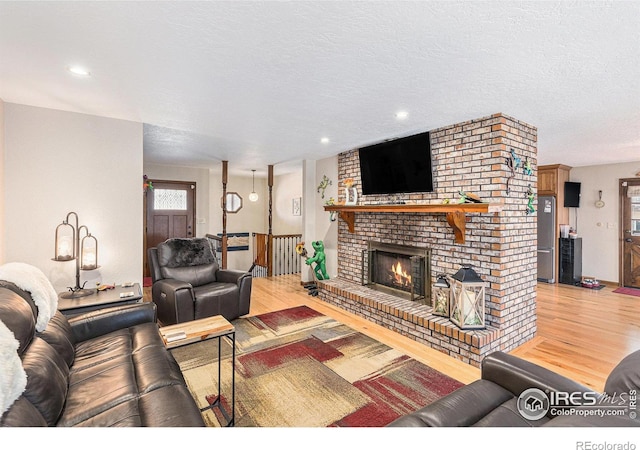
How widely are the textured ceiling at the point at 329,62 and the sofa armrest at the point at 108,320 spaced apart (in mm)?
1792

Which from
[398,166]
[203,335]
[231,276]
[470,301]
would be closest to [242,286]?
[231,276]

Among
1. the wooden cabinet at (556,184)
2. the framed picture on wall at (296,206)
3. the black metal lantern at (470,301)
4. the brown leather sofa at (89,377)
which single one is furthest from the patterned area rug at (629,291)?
the brown leather sofa at (89,377)

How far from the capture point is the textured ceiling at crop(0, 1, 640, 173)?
1.53 metres

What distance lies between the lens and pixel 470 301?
301 cm

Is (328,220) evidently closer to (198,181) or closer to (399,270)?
(399,270)

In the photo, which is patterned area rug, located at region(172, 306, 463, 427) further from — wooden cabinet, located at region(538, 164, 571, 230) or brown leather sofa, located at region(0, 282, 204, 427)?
wooden cabinet, located at region(538, 164, 571, 230)

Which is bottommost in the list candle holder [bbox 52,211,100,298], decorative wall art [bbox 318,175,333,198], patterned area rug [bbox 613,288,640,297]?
patterned area rug [bbox 613,288,640,297]

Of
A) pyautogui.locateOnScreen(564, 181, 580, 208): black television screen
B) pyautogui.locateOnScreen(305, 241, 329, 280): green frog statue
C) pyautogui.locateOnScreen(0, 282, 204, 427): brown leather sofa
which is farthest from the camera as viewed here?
pyautogui.locateOnScreen(564, 181, 580, 208): black television screen

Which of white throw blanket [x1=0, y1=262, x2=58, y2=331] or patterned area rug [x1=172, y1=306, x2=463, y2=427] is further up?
white throw blanket [x1=0, y1=262, x2=58, y2=331]

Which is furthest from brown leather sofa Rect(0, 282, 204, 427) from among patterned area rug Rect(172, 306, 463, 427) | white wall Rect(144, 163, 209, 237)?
white wall Rect(144, 163, 209, 237)

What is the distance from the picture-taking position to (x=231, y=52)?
191 centimetres

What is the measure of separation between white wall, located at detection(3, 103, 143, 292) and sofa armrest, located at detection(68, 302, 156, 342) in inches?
43.9

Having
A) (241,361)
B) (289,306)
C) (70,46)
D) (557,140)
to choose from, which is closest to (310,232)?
(289,306)

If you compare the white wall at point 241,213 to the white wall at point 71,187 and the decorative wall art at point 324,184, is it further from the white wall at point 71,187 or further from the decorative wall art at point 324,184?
the white wall at point 71,187
